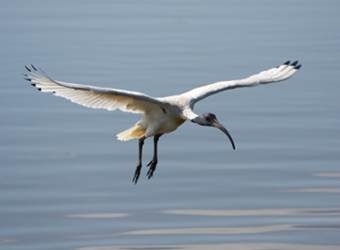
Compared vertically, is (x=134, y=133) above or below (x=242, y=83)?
below

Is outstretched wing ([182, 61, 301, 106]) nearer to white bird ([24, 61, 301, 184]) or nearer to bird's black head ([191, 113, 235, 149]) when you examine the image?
white bird ([24, 61, 301, 184])

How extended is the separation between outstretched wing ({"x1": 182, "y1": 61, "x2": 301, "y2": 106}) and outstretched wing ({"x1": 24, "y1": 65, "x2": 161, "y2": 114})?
949mm

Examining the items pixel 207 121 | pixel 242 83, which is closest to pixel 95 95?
pixel 207 121

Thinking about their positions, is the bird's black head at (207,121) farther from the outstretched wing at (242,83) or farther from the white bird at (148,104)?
the outstretched wing at (242,83)

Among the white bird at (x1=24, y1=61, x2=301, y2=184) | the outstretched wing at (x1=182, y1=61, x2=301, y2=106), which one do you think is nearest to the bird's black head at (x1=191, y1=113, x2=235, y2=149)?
the white bird at (x1=24, y1=61, x2=301, y2=184)

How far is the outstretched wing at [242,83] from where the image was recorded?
15.2m

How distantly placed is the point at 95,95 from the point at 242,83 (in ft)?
10.3

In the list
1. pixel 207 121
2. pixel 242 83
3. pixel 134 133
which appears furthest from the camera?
pixel 242 83

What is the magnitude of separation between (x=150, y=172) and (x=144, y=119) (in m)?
1.02

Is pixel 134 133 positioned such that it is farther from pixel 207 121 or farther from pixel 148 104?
A: pixel 207 121

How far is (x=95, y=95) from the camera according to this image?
1448 cm

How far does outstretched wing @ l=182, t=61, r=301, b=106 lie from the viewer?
1522cm

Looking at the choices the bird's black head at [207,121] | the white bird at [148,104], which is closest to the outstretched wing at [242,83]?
the white bird at [148,104]

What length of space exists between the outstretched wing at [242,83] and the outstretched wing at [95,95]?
949 millimetres
